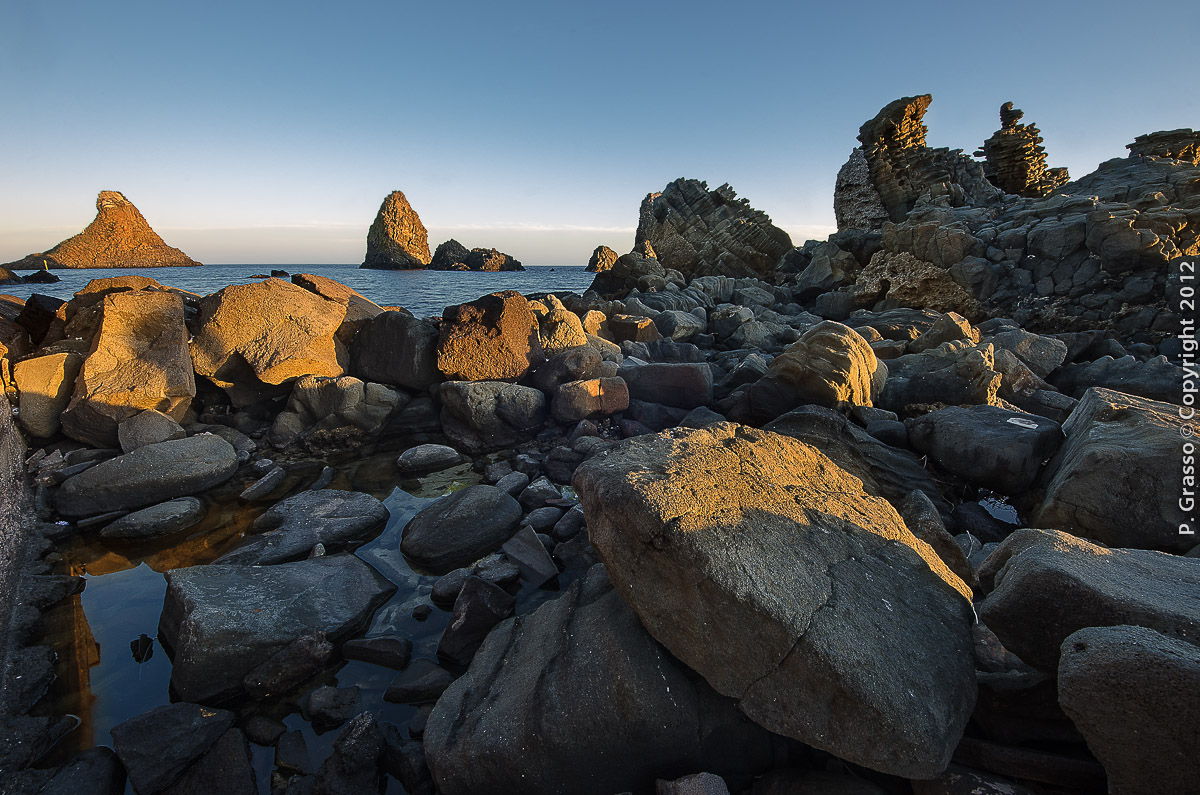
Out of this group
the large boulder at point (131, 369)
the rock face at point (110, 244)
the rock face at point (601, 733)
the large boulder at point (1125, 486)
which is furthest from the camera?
the rock face at point (110, 244)

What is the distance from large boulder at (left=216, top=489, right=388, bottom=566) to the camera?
4.54m

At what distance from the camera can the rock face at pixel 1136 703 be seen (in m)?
1.61

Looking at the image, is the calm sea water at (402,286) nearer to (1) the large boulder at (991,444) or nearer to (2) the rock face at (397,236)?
(1) the large boulder at (991,444)

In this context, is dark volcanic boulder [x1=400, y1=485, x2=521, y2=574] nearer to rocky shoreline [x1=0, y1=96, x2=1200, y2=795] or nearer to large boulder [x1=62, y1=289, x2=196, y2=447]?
rocky shoreline [x1=0, y1=96, x2=1200, y2=795]

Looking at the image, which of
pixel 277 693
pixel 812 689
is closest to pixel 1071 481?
pixel 812 689

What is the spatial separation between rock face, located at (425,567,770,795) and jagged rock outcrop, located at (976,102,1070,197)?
32885 millimetres

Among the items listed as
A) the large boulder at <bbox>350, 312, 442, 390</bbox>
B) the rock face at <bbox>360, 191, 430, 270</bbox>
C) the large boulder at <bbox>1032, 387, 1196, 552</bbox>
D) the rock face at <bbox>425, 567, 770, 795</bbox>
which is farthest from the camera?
the rock face at <bbox>360, 191, 430, 270</bbox>

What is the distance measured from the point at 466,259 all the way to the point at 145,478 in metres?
104

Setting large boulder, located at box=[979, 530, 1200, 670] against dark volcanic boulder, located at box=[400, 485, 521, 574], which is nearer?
large boulder, located at box=[979, 530, 1200, 670]

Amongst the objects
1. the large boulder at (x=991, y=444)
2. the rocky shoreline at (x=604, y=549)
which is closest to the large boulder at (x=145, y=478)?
the rocky shoreline at (x=604, y=549)

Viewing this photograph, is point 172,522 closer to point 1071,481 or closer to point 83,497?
point 83,497

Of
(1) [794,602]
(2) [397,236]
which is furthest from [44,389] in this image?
(2) [397,236]

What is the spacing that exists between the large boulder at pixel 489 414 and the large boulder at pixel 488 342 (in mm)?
360

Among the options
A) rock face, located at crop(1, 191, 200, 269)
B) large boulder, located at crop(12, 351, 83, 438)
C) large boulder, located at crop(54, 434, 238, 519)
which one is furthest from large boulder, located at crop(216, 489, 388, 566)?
rock face, located at crop(1, 191, 200, 269)
